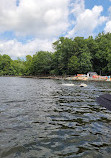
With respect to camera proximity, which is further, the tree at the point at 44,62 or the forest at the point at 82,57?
the tree at the point at 44,62

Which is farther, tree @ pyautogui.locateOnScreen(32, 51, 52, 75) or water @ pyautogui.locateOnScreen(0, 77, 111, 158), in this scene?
tree @ pyautogui.locateOnScreen(32, 51, 52, 75)

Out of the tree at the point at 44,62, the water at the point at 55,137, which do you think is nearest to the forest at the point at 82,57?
the tree at the point at 44,62

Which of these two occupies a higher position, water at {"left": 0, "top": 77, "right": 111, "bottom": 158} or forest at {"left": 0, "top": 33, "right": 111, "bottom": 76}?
forest at {"left": 0, "top": 33, "right": 111, "bottom": 76}

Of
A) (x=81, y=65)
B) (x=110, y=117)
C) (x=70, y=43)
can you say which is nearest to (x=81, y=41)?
(x=70, y=43)

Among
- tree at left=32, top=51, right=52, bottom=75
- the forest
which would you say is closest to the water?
the forest

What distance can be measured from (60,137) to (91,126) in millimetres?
1957

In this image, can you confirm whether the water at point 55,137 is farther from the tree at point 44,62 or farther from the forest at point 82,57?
the tree at point 44,62

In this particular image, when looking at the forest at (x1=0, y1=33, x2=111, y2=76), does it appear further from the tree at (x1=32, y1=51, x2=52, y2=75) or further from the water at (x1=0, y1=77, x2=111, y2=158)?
the water at (x1=0, y1=77, x2=111, y2=158)

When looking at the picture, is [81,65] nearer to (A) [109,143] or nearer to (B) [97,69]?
(B) [97,69]

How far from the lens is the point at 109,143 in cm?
484

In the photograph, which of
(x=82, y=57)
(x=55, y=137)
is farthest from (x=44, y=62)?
(x=55, y=137)

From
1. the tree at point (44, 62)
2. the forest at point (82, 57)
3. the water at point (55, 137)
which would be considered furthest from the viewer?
the tree at point (44, 62)

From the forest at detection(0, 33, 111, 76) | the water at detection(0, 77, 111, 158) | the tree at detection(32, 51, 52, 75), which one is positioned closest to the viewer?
the water at detection(0, 77, 111, 158)

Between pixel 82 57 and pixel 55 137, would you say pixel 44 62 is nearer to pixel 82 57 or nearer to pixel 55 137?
pixel 82 57
